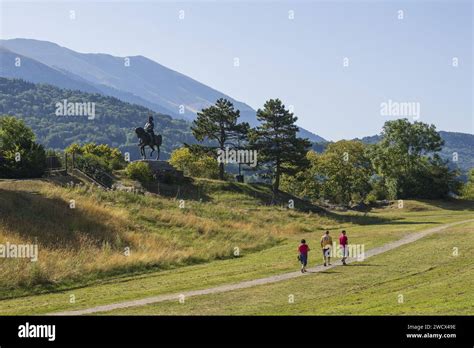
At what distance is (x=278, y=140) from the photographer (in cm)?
7444

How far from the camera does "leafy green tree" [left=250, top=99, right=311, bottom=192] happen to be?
74.8 metres

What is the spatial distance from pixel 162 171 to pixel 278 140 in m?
16.3

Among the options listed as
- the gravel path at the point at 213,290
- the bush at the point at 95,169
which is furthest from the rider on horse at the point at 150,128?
the gravel path at the point at 213,290

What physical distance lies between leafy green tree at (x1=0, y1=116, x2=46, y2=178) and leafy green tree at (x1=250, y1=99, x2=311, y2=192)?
29324 mm

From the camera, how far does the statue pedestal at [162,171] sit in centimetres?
6738

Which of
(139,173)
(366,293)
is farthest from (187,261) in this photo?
(139,173)

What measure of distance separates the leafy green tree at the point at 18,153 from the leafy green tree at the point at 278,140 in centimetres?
2932

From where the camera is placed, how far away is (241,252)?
121 ft

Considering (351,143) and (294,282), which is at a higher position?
(351,143)

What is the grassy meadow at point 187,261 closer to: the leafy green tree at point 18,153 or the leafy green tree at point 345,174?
the leafy green tree at point 18,153

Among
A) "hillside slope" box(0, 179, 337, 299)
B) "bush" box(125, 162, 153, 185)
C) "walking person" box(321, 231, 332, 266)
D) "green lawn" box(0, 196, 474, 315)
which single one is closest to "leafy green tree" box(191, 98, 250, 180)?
"bush" box(125, 162, 153, 185)
